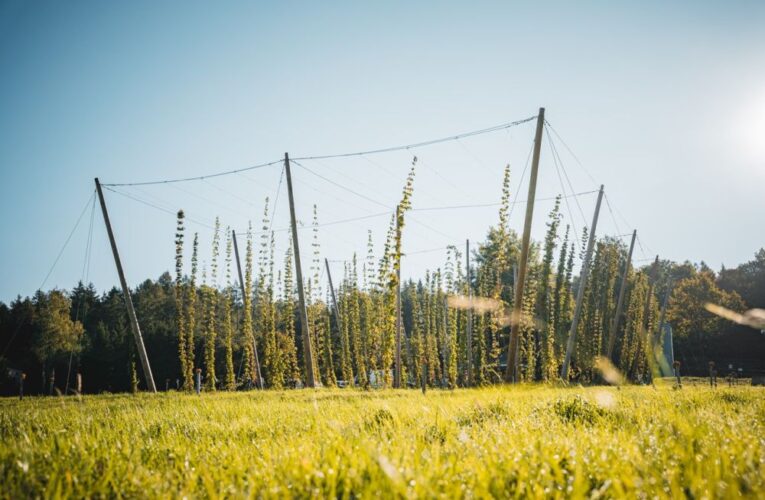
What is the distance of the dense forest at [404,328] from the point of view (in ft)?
84.0

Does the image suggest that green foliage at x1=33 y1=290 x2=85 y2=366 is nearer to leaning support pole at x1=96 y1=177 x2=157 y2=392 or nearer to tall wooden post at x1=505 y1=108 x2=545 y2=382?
leaning support pole at x1=96 y1=177 x2=157 y2=392

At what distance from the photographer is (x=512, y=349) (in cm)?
1238

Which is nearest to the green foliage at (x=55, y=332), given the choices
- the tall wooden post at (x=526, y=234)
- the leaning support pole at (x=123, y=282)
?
the leaning support pole at (x=123, y=282)

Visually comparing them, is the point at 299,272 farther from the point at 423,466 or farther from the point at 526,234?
the point at 423,466

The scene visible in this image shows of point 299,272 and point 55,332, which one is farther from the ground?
point 299,272

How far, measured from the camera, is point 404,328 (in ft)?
124

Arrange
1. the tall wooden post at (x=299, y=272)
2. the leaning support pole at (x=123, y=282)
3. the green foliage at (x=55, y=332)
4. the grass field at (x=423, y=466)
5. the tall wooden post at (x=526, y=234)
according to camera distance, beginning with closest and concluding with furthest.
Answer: the grass field at (x=423, y=466), the tall wooden post at (x=526, y=234), the tall wooden post at (x=299, y=272), the leaning support pole at (x=123, y=282), the green foliage at (x=55, y=332)

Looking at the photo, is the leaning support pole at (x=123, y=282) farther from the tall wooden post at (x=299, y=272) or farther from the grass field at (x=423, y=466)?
the grass field at (x=423, y=466)

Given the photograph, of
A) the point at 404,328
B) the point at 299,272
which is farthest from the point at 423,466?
the point at 404,328

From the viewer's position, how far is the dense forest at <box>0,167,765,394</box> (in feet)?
84.0

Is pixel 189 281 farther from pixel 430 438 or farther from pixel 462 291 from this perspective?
pixel 430 438

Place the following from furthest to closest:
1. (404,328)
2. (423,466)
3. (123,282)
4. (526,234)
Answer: (404,328) → (123,282) → (526,234) → (423,466)

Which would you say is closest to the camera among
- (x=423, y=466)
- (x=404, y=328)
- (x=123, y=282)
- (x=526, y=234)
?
(x=423, y=466)

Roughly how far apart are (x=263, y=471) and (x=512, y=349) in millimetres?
11059
